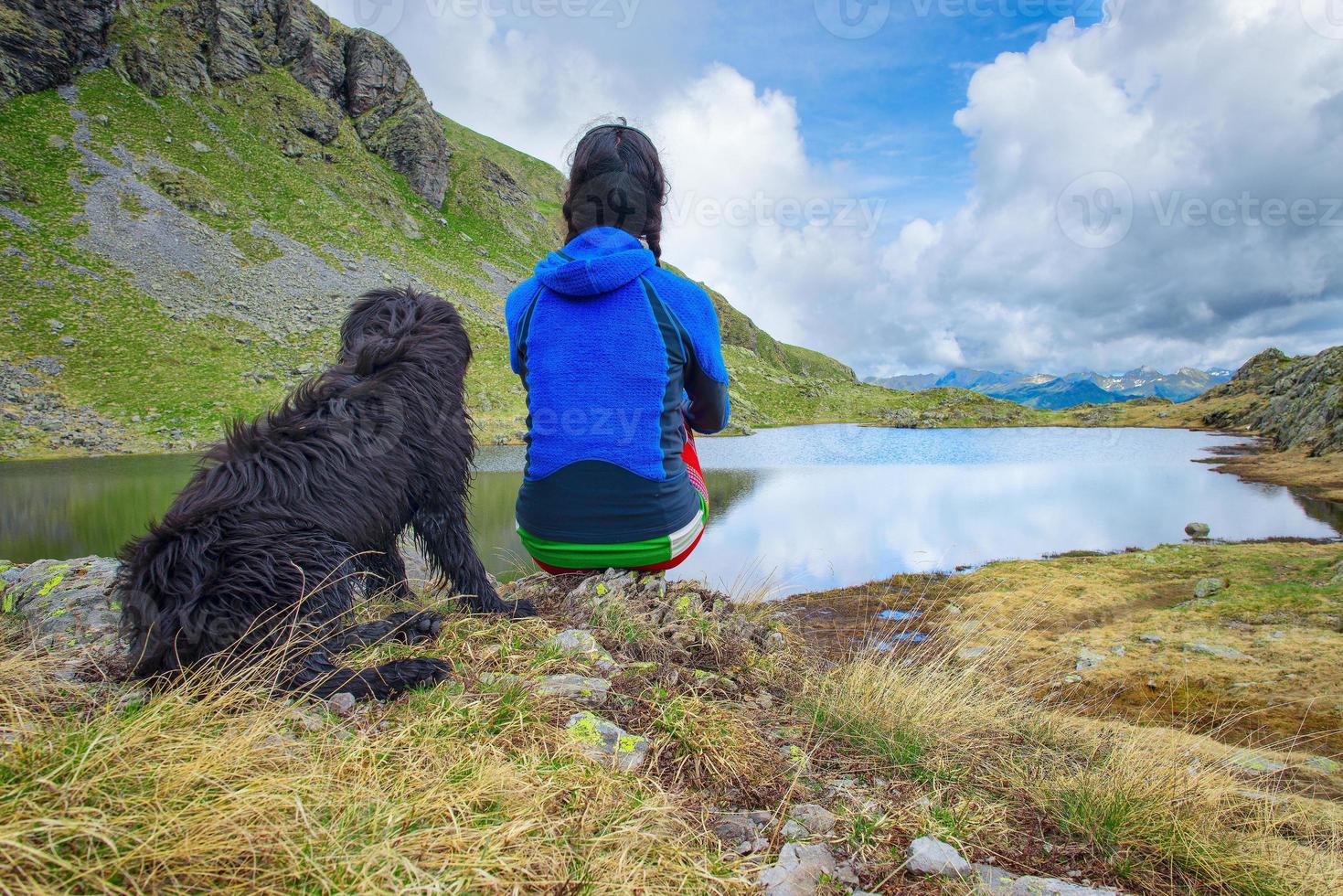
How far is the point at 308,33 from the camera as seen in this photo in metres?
65.8

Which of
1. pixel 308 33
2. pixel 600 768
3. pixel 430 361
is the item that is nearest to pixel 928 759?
pixel 600 768

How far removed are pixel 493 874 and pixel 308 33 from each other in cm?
8855

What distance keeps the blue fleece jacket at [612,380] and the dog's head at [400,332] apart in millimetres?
379

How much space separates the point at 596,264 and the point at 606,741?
2.07 metres

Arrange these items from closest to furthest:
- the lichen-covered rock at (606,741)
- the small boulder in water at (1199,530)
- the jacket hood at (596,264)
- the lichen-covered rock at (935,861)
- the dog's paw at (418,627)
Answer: the lichen-covered rock at (935,861)
the lichen-covered rock at (606,741)
the dog's paw at (418,627)
the jacket hood at (596,264)
the small boulder in water at (1199,530)

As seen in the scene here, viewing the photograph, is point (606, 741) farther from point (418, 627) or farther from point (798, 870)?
point (418, 627)

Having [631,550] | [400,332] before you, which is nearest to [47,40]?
[400,332]

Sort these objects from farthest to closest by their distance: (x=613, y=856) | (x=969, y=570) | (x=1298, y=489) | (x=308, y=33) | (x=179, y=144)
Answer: (x=308, y=33) → (x=179, y=144) → (x=1298, y=489) → (x=969, y=570) → (x=613, y=856)

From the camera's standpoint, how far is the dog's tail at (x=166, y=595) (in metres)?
2.04

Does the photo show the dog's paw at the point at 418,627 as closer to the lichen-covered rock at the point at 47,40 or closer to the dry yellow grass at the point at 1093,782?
the dry yellow grass at the point at 1093,782

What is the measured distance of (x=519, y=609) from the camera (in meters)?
3.34

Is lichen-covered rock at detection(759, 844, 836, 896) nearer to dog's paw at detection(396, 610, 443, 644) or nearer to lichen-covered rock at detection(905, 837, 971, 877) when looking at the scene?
lichen-covered rock at detection(905, 837, 971, 877)

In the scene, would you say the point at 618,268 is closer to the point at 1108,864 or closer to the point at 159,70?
the point at 1108,864

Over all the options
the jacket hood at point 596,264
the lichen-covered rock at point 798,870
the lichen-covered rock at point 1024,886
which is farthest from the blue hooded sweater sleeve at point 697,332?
the lichen-covered rock at point 1024,886
